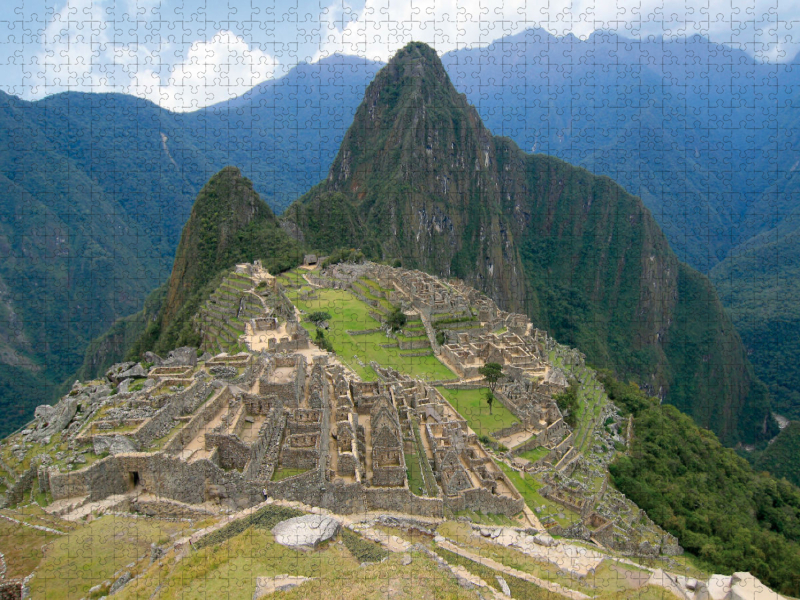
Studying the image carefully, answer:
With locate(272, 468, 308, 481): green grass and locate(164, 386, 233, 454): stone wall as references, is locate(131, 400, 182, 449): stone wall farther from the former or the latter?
locate(272, 468, 308, 481): green grass

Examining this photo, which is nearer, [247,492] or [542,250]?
[247,492]

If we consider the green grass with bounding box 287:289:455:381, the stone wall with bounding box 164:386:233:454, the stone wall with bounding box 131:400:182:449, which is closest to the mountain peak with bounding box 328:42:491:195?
the green grass with bounding box 287:289:455:381

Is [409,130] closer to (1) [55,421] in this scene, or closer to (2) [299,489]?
(1) [55,421]

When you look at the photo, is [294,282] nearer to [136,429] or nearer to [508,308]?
[136,429]

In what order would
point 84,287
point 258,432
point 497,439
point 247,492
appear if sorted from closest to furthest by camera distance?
point 247,492, point 258,432, point 497,439, point 84,287

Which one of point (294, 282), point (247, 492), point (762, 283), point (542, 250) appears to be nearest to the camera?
point (247, 492)

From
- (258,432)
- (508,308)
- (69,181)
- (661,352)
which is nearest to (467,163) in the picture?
(508,308)

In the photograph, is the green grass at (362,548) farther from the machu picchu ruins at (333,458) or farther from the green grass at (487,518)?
the green grass at (487,518)
